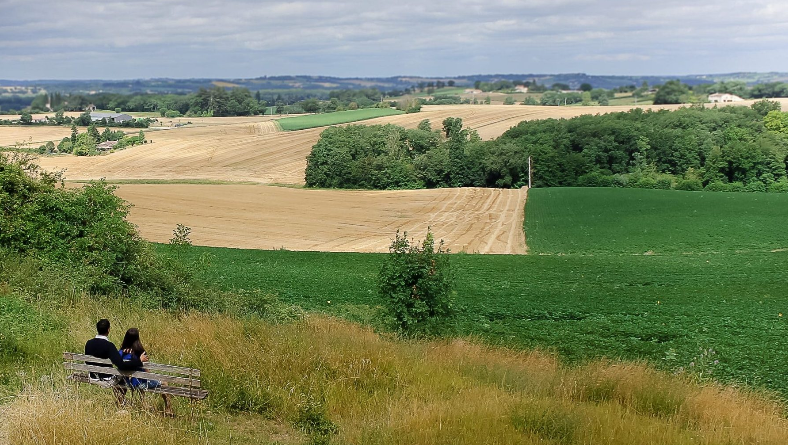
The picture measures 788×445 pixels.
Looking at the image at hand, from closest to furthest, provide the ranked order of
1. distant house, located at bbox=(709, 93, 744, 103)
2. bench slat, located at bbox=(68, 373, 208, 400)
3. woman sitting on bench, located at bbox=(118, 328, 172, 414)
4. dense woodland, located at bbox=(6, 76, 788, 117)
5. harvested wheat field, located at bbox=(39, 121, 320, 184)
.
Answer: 1. bench slat, located at bbox=(68, 373, 208, 400)
2. woman sitting on bench, located at bbox=(118, 328, 172, 414)
3. harvested wheat field, located at bbox=(39, 121, 320, 184)
4. dense woodland, located at bbox=(6, 76, 788, 117)
5. distant house, located at bbox=(709, 93, 744, 103)

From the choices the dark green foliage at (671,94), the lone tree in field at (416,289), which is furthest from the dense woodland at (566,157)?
the lone tree in field at (416,289)

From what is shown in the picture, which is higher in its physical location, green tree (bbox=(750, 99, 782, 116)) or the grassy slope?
green tree (bbox=(750, 99, 782, 116))

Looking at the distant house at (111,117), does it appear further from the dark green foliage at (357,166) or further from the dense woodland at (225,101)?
the dark green foliage at (357,166)

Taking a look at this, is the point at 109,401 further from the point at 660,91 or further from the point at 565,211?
the point at 660,91

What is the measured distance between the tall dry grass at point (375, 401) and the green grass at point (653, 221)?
33033 mm

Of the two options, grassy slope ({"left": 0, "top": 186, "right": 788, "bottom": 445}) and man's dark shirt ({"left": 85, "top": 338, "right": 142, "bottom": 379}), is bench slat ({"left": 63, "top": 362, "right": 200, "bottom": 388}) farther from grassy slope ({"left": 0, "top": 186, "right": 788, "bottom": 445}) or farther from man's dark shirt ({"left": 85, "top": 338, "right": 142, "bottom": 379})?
grassy slope ({"left": 0, "top": 186, "right": 788, "bottom": 445})

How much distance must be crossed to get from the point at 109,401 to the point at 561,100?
5391 inches

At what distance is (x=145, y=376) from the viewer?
27.3 ft

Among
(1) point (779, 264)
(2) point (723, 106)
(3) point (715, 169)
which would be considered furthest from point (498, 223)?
(2) point (723, 106)

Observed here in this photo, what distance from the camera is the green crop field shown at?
19.3 meters

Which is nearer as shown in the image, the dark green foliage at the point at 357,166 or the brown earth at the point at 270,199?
the brown earth at the point at 270,199

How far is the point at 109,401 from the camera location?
27.5 ft

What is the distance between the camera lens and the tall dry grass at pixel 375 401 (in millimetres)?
7797

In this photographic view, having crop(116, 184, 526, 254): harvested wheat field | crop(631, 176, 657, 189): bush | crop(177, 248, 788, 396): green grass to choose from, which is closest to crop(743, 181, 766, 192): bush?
crop(631, 176, 657, 189): bush
